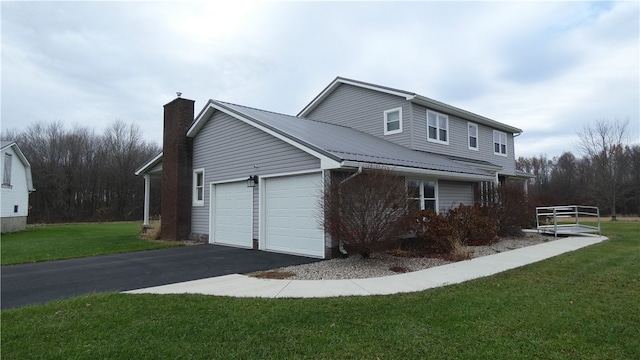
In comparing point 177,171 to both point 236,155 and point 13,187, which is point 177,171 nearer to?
point 236,155

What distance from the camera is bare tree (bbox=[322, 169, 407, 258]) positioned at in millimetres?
8430

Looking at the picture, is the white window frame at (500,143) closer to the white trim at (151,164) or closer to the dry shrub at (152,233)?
the white trim at (151,164)

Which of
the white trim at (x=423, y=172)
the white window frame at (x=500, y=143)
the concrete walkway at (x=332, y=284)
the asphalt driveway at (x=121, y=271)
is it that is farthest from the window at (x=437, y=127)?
the asphalt driveway at (x=121, y=271)

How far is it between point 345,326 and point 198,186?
11.9 meters

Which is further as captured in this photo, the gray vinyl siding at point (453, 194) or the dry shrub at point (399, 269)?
the gray vinyl siding at point (453, 194)

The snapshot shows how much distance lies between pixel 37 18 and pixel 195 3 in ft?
13.2

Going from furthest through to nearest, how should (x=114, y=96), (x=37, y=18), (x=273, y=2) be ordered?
(x=114, y=96), (x=273, y=2), (x=37, y=18)

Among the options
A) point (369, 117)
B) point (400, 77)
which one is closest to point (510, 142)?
point (400, 77)

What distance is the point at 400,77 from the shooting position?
22.1 m

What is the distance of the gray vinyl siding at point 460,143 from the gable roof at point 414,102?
0.94ft

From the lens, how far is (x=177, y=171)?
14.9 metres

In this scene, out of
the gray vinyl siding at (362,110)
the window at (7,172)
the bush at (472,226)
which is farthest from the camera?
the window at (7,172)

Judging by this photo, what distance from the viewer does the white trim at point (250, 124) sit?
9.35 metres

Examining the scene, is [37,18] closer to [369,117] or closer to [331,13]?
[331,13]
